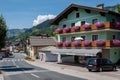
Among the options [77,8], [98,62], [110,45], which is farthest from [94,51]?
[77,8]

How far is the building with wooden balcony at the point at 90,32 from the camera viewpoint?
4366cm

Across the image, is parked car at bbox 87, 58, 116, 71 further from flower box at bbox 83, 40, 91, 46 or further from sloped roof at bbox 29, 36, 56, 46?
sloped roof at bbox 29, 36, 56, 46

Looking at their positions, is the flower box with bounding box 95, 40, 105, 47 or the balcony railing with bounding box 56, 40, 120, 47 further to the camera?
the flower box with bounding box 95, 40, 105, 47

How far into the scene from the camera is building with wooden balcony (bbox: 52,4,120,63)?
4366 centimetres

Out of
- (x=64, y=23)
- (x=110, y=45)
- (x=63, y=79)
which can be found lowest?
(x=63, y=79)

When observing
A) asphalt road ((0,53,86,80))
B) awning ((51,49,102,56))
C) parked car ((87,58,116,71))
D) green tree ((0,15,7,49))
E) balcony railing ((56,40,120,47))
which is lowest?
asphalt road ((0,53,86,80))

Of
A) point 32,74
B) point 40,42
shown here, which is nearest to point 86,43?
point 32,74

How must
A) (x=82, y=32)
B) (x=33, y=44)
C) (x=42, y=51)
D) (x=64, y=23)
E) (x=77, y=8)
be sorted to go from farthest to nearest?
(x=33, y=44) < (x=42, y=51) < (x=64, y=23) < (x=77, y=8) < (x=82, y=32)

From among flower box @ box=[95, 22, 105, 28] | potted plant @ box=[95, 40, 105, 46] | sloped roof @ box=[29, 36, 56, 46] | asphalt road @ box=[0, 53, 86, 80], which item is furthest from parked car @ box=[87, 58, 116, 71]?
sloped roof @ box=[29, 36, 56, 46]

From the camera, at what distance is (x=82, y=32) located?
4928cm

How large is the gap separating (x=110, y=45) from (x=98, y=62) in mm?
6563

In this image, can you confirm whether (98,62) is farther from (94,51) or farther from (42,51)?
(42,51)

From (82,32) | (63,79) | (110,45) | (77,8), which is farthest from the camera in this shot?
(77,8)

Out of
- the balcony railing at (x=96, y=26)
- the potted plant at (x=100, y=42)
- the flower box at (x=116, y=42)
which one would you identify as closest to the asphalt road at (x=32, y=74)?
the potted plant at (x=100, y=42)
